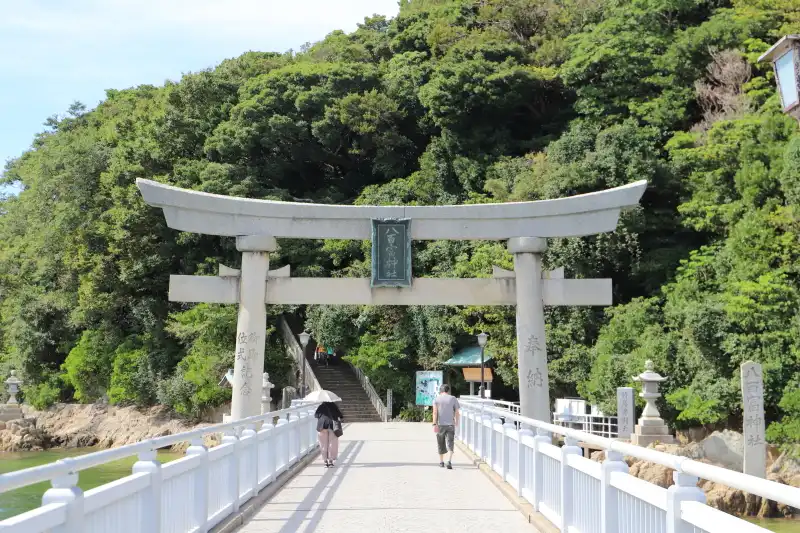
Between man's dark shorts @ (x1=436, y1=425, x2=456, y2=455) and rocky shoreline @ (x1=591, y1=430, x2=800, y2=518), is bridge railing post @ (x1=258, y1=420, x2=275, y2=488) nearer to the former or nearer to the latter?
man's dark shorts @ (x1=436, y1=425, x2=456, y2=455)

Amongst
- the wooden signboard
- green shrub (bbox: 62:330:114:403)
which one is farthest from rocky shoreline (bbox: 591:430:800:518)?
green shrub (bbox: 62:330:114:403)

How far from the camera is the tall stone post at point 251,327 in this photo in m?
19.2

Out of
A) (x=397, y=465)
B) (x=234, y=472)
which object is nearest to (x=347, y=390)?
(x=397, y=465)

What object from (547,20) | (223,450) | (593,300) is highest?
(547,20)

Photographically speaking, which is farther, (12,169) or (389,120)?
(12,169)

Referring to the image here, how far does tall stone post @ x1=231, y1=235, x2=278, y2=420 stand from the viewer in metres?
19.2

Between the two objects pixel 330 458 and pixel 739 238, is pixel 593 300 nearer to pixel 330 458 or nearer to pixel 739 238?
pixel 330 458

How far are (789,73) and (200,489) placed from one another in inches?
251

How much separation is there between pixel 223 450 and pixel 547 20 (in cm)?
3913

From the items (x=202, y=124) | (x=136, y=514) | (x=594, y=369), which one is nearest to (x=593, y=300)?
(x=594, y=369)

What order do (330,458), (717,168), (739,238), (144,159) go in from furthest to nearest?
(144,159), (717,168), (739,238), (330,458)

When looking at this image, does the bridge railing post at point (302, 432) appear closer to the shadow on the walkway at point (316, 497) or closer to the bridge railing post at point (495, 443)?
the shadow on the walkway at point (316, 497)

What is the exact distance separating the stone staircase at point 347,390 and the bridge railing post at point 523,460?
25.5m

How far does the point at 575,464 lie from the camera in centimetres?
796
